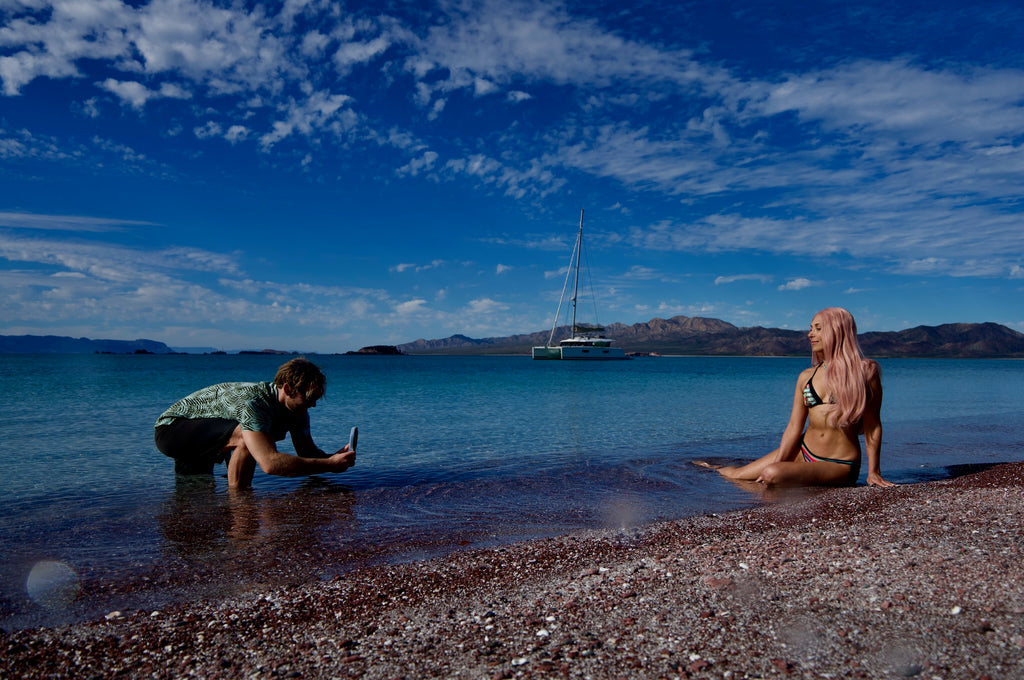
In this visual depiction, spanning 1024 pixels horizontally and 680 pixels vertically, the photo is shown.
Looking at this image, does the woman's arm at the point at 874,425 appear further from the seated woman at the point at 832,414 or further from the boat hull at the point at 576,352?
the boat hull at the point at 576,352

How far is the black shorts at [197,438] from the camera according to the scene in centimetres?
800

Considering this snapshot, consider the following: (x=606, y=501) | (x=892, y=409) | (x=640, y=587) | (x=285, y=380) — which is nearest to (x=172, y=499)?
(x=285, y=380)

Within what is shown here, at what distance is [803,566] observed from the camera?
4.39 meters

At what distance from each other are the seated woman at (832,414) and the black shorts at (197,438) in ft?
24.1

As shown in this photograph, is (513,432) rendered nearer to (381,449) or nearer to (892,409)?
(381,449)

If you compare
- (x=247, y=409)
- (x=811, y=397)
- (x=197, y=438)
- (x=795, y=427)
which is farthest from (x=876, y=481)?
(x=197, y=438)

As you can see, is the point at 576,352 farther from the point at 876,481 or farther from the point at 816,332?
the point at 816,332

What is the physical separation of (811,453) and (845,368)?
1.43 metres

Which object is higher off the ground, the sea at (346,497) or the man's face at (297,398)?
the man's face at (297,398)

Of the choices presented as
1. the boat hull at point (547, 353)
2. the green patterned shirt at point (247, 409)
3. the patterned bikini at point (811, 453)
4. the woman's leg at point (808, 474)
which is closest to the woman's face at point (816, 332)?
the patterned bikini at point (811, 453)

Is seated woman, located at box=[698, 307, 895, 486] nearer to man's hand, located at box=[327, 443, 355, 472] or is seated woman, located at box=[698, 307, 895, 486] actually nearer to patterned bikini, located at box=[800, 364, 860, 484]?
patterned bikini, located at box=[800, 364, 860, 484]

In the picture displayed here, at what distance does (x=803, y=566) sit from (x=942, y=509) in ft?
9.86

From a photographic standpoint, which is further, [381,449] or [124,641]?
[381,449]

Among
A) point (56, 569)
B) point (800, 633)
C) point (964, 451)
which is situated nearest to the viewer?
point (800, 633)
